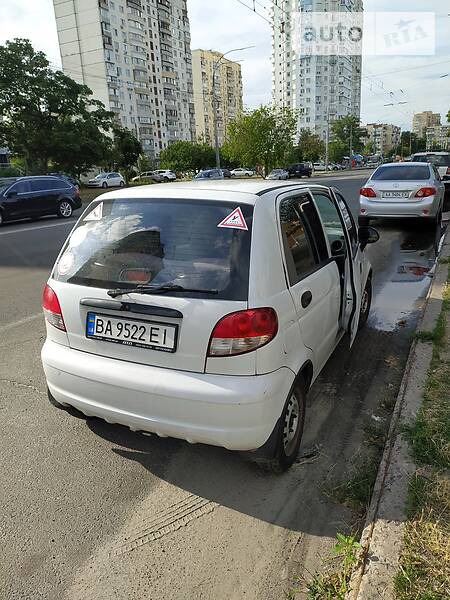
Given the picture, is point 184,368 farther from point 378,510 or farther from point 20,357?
point 20,357

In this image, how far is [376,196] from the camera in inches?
410

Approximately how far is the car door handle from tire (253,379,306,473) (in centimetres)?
46

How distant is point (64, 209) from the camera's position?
1753 cm

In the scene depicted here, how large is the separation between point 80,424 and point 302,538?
68.7 inches

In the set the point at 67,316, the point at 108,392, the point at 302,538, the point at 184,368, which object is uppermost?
the point at 67,316

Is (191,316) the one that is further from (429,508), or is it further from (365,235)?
(365,235)

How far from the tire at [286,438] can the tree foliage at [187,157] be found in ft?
216

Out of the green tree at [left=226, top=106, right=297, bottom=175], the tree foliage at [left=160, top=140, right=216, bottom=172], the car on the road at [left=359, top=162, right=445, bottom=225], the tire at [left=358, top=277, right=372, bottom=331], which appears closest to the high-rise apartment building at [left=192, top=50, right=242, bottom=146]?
the tree foliage at [left=160, top=140, right=216, bottom=172]

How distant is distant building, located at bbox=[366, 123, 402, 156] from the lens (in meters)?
162

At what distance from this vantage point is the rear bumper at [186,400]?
7.48 feet

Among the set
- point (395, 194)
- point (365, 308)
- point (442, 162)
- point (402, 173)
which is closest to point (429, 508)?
point (365, 308)

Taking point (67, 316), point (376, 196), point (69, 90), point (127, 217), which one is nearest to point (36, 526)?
point (67, 316)

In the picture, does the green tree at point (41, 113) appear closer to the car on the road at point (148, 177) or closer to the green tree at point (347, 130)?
the car on the road at point (148, 177)

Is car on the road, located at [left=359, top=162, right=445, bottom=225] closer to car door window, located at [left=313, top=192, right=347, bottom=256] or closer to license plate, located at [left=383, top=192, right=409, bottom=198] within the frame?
license plate, located at [left=383, top=192, right=409, bottom=198]
